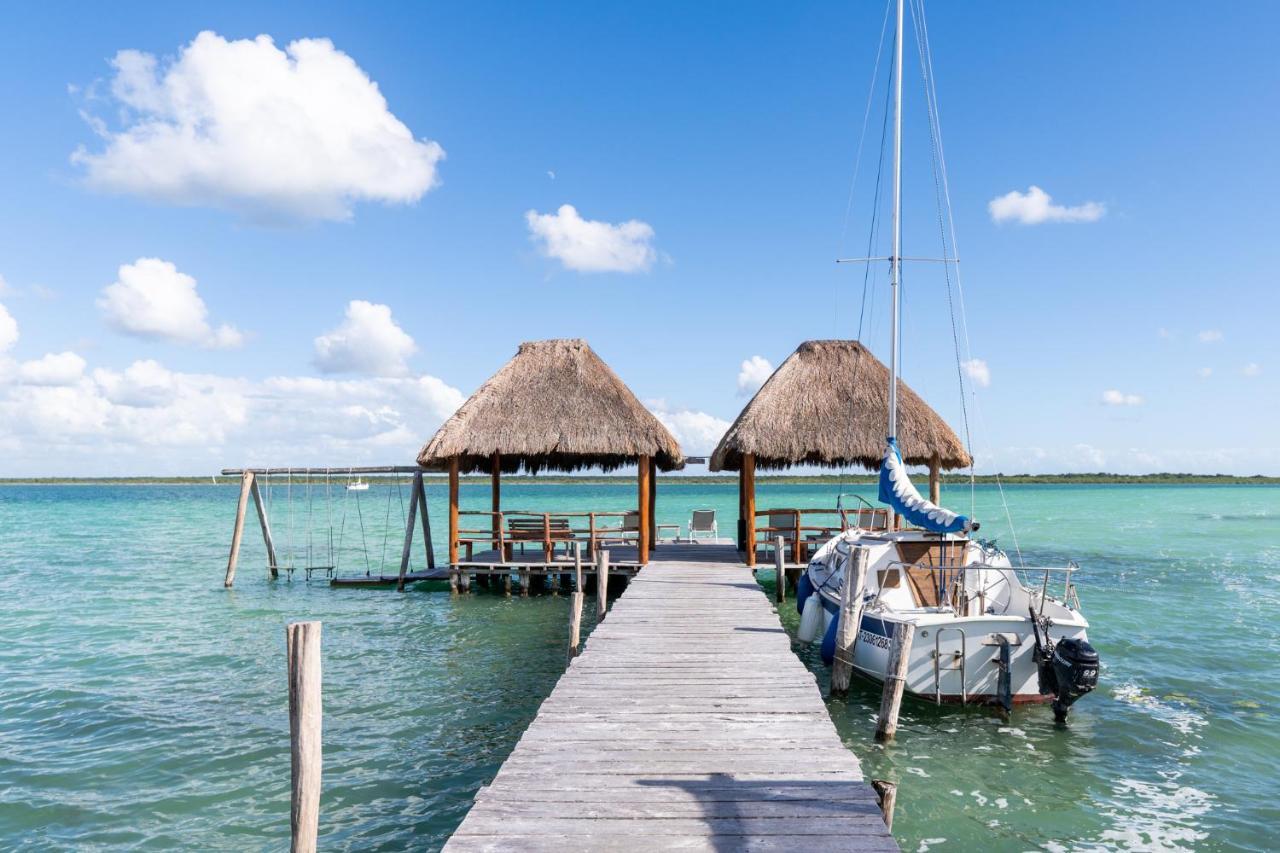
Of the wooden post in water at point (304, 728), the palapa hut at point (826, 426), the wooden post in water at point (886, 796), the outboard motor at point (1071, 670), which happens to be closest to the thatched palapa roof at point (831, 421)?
the palapa hut at point (826, 426)

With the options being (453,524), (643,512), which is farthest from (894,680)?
(453,524)

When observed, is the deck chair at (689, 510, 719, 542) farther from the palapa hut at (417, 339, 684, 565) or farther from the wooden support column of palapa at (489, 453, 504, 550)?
the wooden support column of palapa at (489, 453, 504, 550)

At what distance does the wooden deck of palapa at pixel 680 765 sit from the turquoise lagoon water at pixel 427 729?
131 cm

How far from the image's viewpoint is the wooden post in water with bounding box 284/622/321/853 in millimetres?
4258

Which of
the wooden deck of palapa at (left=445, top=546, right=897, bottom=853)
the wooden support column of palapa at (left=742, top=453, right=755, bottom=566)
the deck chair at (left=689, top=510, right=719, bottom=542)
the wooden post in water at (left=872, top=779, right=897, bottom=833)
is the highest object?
the wooden support column of palapa at (left=742, top=453, right=755, bottom=566)

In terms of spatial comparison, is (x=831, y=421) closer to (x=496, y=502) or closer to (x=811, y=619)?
(x=811, y=619)

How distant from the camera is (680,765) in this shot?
4.71 metres

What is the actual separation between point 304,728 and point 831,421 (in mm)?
12226

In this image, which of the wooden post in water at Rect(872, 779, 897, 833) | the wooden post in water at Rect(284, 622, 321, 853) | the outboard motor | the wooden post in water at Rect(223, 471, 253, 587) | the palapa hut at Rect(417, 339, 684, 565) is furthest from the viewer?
the wooden post in water at Rect(223, 471, 253, 587)

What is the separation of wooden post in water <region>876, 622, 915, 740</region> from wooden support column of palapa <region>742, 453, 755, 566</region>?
673 cm

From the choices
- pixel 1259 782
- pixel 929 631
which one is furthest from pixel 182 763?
pixel 1259 782

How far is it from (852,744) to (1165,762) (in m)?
2.94

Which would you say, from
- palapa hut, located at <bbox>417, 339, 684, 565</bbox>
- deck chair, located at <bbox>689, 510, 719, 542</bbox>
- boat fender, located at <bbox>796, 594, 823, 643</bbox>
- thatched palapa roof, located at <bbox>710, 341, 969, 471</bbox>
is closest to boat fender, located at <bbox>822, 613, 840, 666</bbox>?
boat fender, located at <bbox>796, 594, 823, 643</bbox>

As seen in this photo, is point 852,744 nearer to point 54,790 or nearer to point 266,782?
point 266,782
